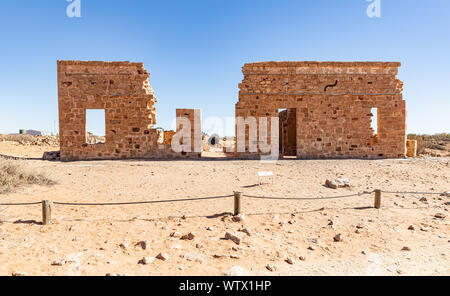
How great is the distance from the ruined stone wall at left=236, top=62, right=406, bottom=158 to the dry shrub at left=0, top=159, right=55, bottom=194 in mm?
7742

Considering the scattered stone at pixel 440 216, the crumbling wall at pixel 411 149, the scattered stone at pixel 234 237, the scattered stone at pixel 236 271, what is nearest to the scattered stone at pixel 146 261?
the scattered stone at pixel 236 271

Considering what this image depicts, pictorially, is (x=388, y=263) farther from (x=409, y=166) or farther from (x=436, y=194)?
(x=409, y=166)

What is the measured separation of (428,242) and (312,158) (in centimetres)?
791

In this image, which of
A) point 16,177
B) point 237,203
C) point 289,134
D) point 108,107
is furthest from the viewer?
point 289,134

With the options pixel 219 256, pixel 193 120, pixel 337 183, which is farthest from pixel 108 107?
pixel 219 256

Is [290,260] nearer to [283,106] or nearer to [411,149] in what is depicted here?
[283,106]

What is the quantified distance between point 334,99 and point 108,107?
10610mm

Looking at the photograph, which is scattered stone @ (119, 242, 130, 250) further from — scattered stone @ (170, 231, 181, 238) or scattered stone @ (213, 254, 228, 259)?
scattered stone @ (213, 254, 228, 259)

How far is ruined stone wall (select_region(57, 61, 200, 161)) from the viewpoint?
37.7ft

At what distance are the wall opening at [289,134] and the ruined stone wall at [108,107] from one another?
6.78 meters

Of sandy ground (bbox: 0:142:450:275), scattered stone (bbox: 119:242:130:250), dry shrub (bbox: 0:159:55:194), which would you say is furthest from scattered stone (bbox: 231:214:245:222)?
dry shrub (bbox: 0:159:55:194)

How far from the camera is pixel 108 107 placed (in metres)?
11.6

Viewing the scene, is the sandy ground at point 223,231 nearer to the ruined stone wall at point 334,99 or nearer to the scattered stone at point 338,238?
the scattered stone at point 338,238
